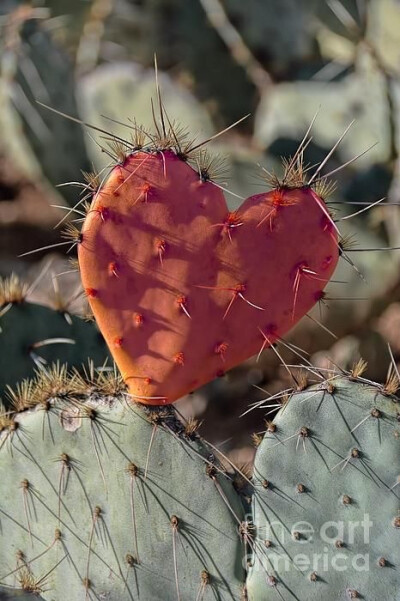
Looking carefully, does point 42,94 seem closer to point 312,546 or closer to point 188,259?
point 188,259

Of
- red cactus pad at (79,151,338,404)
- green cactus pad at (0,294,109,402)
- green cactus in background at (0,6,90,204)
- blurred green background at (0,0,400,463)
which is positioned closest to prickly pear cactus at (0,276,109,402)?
green cactus pad at (0,294,109,402)

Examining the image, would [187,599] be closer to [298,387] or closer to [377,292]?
[298,387]

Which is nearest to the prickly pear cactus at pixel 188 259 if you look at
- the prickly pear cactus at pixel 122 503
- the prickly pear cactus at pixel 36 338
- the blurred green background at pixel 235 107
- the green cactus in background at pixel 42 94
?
the prickly pear cactus at pixel 122 503

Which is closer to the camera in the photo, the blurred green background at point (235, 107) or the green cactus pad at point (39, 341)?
the green cactus pad at point (39, 341)

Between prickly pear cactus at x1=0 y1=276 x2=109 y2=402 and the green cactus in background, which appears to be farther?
the green cactus in background

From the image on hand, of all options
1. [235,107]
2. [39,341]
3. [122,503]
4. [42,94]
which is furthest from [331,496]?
[235,107]

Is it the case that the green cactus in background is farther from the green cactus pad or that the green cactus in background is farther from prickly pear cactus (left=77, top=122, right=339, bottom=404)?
prickly pear cactus (left=77, top=122, right=339, bottom=404)

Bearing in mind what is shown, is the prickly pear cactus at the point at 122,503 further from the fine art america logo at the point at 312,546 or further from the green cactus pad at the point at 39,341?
the green cactus pad at the point at 39,341
